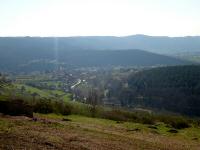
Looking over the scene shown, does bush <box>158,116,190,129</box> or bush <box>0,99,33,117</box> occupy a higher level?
bush <box>0,99,33,117</box>

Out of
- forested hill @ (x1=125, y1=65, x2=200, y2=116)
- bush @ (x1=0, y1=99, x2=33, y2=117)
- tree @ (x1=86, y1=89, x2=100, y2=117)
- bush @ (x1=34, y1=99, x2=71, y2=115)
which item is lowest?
forested hill @ (x1=125, y1=65, x2=200, y2=116)

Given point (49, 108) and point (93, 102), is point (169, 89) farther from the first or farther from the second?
point (49, 108)

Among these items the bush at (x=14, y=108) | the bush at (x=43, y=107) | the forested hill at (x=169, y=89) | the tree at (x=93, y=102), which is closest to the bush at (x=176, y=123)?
the tree at (x=93, y=102)

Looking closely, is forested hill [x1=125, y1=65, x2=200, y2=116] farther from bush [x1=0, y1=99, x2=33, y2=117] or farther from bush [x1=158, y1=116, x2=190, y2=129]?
bush [x1=0, y1=99, x2=33, y2=117]

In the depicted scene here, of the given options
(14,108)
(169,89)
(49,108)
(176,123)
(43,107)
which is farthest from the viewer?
(169,89)

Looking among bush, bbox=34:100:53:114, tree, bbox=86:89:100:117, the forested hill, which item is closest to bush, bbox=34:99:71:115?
bush, bbox=34:100:53:114

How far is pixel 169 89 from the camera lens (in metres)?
159

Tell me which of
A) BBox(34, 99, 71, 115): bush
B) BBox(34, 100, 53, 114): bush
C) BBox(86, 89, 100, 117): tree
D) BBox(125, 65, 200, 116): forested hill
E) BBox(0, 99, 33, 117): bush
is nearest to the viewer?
BBox(0, 99, 33, 117): bush

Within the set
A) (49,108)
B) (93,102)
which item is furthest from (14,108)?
(93,102)

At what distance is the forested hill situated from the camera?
487ft

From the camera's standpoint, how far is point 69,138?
26.1 metres

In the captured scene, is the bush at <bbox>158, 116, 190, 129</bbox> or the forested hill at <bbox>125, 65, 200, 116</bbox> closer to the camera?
the bush at <bbox>158, 116, 190, 129</bbox>

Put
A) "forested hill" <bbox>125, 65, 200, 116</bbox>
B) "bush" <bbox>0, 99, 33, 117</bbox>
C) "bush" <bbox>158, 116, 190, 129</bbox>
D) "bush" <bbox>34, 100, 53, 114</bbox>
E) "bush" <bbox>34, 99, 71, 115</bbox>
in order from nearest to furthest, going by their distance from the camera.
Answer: "bush" <bbox>0, 99, 33, 117</bbox>
"bush" <bbox>34, 100, 53, 114</bbox>
"bush" <bbox>34, 99, 71, 115</bbox>
"bush" <bbox>158, 116, 190, 129</bbox>
"forested hill" <bbox>125, 65, 200, 116</bbox>

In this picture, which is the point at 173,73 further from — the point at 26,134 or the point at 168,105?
the point at 26,134
